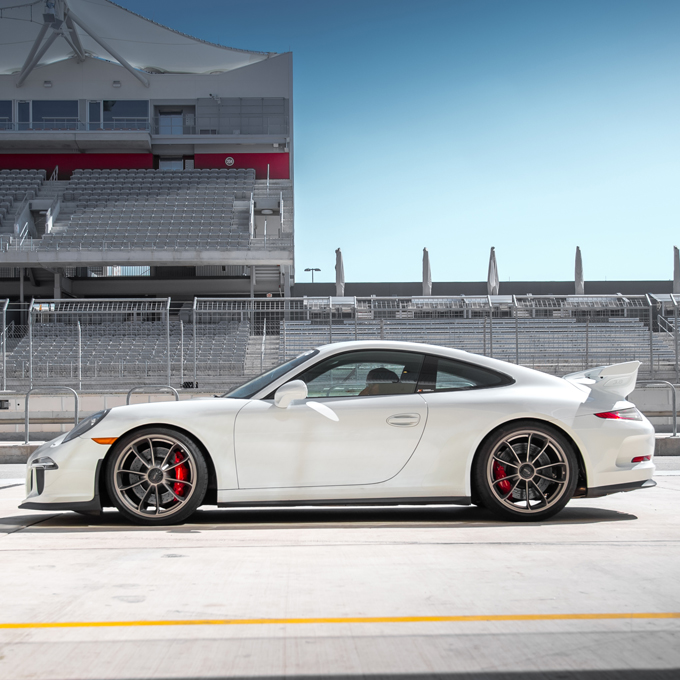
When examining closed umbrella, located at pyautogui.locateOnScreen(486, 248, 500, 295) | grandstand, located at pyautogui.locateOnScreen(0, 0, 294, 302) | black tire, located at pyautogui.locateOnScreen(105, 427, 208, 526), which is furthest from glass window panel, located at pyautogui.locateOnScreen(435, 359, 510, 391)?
closed umbrella, located at pyautogui.locateOnScreen(486, 248, 500, 295)

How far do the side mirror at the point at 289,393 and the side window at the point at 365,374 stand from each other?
0.68 feet

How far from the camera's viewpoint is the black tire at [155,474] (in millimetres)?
4875

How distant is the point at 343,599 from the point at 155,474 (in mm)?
2024

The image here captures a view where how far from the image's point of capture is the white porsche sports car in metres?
4.88

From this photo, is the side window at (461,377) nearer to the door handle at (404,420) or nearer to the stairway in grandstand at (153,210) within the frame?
the door handle at (404,420)

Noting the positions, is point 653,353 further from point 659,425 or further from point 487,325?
point 487,325

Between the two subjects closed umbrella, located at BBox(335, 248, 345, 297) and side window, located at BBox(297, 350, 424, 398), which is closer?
side window, located at BBox(297, 350, 424, 398)

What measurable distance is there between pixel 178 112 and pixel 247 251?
16.5m

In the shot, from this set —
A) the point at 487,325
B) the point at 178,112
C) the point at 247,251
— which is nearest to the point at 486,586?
the point at 487,325

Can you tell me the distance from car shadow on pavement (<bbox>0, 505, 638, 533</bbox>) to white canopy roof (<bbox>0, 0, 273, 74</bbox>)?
42914 mm

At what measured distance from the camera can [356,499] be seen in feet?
16.1

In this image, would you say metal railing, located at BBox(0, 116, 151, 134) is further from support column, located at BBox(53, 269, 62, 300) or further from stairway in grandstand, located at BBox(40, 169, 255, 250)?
support column, located at BBox(53, 269, 62, 300)

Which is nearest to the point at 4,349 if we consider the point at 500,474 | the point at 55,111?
the point at 500,474

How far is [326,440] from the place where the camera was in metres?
4.90
